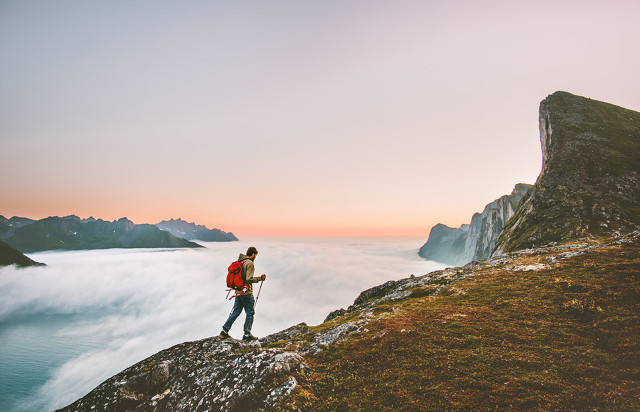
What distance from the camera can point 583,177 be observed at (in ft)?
198

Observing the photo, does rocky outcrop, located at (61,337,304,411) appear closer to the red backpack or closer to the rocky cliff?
the rocky cliff

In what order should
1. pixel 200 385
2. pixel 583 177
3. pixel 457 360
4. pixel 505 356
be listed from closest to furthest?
pixel 505 356 → pixel 457 360 → pixel 200 385 → pixel 583 177

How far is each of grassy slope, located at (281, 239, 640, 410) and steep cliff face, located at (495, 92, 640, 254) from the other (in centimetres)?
4588

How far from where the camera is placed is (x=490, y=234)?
169875mm

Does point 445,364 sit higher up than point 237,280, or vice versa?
point 237,280

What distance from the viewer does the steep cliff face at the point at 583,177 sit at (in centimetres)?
4909

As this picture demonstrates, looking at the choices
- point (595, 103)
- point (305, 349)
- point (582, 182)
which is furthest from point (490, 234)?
point (305, 349)

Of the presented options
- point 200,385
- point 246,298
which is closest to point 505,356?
point 200,385

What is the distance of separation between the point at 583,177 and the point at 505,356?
78.0m

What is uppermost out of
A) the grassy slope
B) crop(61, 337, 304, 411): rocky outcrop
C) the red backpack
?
the red backpack

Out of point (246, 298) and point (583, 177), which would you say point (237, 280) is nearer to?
point (246, 298)

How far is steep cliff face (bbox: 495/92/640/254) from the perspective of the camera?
49.1 m

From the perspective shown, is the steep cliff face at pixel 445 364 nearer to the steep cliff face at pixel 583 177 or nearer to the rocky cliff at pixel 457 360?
the rocky cliff at pixel 457 360

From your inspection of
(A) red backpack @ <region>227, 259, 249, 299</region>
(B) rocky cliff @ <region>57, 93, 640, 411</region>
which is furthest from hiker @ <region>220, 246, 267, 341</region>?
(B) rocky cliff @ <region>57, 93, 640, 411</region>
